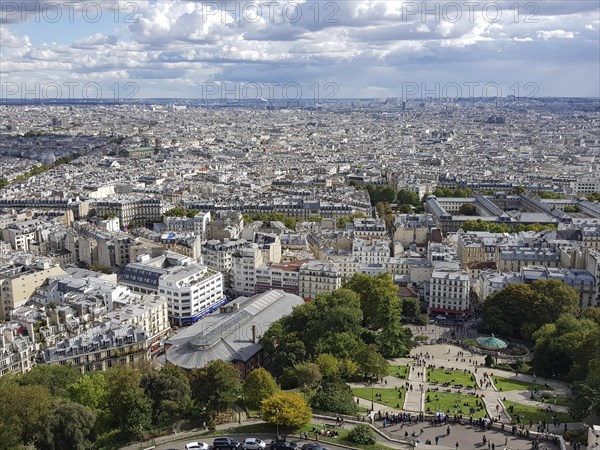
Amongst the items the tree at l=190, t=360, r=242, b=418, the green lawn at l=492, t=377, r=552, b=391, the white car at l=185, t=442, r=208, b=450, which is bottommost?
the green lawn at l=492, t=377, r=552, b=391

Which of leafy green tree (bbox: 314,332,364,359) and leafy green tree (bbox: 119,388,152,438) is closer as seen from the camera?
leafy green tree (bbox: 119,388,152,438)

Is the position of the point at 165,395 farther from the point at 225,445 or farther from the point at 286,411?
the point at 286,411

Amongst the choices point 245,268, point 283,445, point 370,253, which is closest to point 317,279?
point 245,268

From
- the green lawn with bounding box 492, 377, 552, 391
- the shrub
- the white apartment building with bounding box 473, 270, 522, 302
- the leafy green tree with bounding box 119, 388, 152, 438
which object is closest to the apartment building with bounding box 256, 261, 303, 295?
the white apartment building with bounding box 473, 270, 522, 302

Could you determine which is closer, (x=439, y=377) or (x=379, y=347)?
(x=439, y=377)

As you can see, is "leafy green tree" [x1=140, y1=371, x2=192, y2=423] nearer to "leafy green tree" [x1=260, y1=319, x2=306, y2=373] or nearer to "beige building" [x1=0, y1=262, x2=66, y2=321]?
"leafy green tree" [x1=260, y1=319, x2=306, y2=373]

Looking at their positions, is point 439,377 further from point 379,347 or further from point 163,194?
point 163,194

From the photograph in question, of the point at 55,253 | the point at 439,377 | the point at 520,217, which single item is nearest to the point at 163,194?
the point at 55,253

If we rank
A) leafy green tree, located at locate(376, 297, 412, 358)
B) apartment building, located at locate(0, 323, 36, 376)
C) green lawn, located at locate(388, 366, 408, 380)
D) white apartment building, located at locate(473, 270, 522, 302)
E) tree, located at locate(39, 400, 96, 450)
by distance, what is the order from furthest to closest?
white apartment building, located at locate(473, 270, 522, 302), leafy green tree, located at locate(376, 297, 412, 358), green lawn, located at locate(388, 366, 408, 380), apartment building, located at locate(0, 323, 36, 376), tree, located at locate(39, 400, 96, 450)
